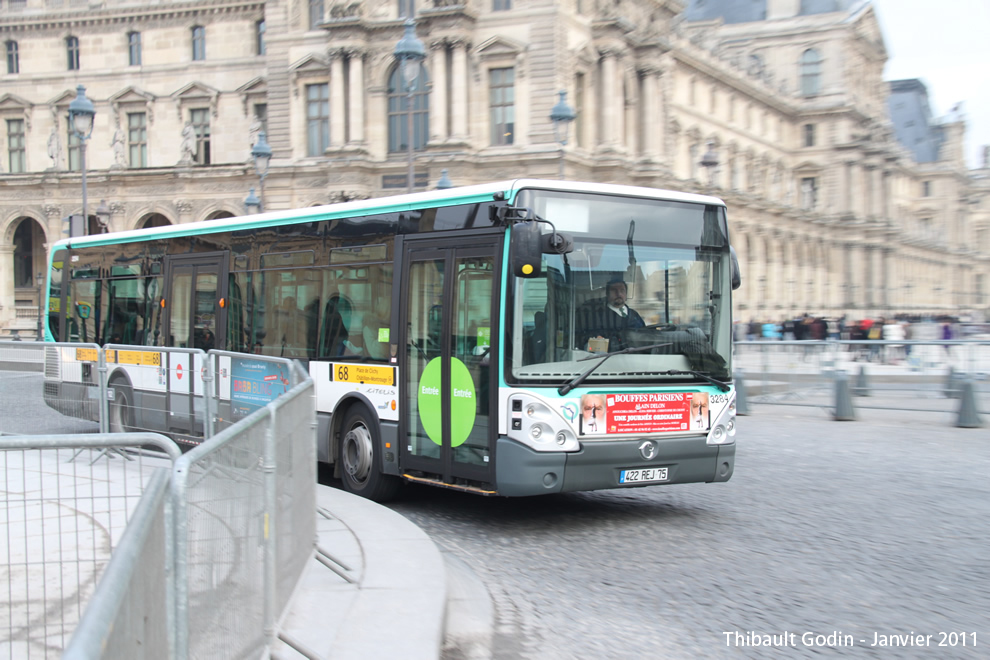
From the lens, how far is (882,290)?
98500 millimetres

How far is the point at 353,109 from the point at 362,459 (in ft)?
125

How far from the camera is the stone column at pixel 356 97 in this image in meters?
45.6

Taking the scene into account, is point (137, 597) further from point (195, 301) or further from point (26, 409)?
point (195, 301)

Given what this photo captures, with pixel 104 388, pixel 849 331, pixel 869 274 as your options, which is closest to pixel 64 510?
pixel 104 388

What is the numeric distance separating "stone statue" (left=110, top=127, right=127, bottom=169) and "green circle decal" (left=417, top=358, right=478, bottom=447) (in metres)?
49.5

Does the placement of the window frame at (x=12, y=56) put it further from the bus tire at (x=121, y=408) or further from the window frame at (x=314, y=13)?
the bus tire at (x=121, y=408)

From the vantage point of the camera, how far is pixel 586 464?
8.06m

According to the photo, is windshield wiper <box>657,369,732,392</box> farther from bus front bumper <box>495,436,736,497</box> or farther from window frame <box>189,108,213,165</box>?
window frame <box>189,108,213,165</box>

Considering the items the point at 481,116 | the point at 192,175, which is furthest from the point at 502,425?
the point at 192,175

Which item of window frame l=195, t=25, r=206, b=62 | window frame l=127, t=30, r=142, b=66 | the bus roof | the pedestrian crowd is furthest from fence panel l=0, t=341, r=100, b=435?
window frame l=127, t=30, r=142, b=66

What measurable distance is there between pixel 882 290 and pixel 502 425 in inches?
3870

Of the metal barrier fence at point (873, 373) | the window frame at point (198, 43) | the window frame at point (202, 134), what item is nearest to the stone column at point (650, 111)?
the window frame at point (202, 134)

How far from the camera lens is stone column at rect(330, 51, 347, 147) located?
150 ft

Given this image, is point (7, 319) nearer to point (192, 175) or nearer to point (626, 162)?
A: point (192, 175)
